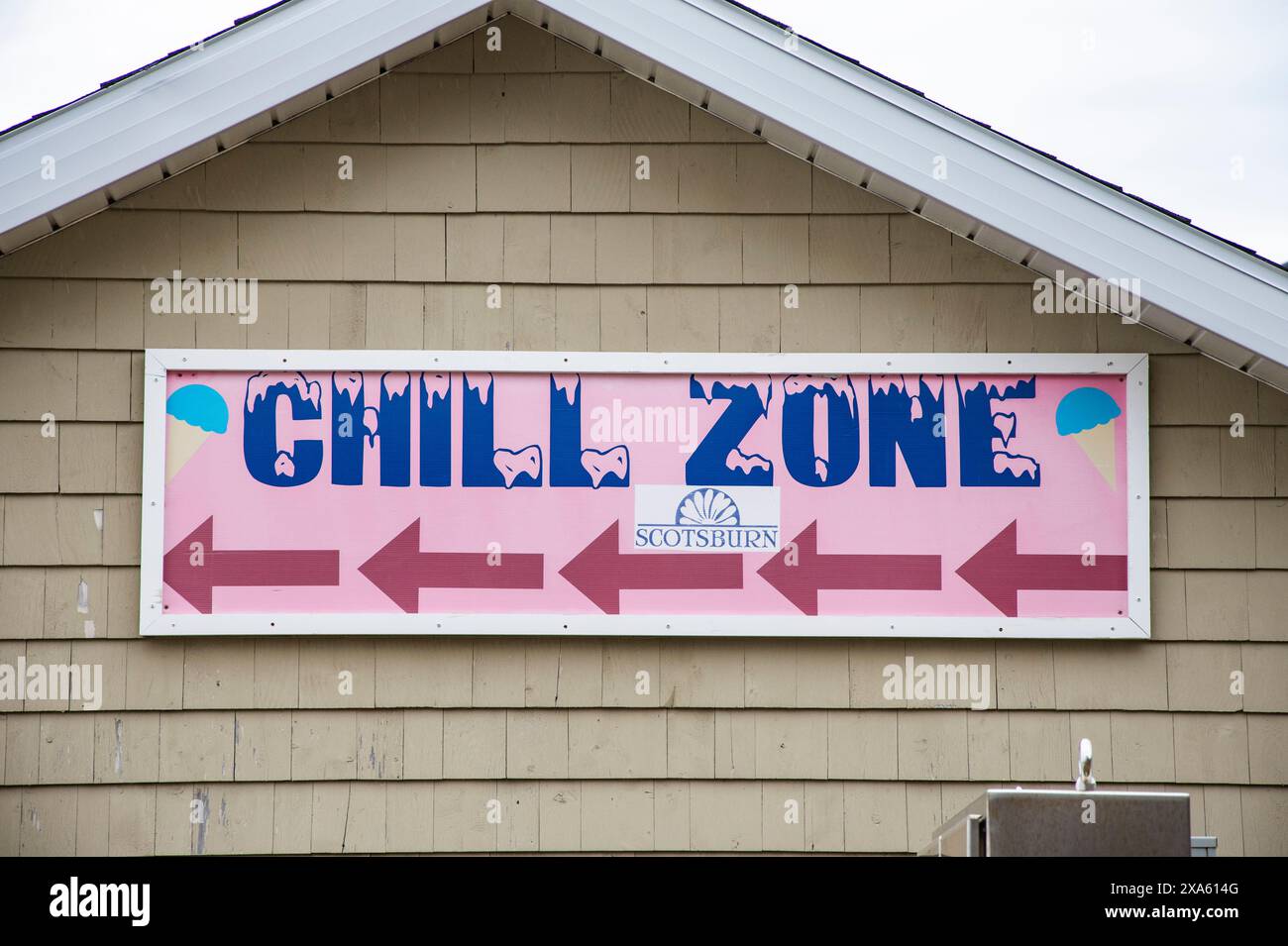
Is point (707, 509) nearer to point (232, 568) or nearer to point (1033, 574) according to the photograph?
point (1033, 574)

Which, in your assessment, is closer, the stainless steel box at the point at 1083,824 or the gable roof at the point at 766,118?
the stainless steel box at the point at 1083,824

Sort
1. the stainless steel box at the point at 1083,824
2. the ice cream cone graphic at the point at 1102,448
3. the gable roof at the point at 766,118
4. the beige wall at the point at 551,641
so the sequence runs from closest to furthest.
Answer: the stainless steel box at the point at 1083,824
the gable roof at the point at 766,118
the beige wall at the point at 551,641
the ice cream cone graphic at the point at 1102,448

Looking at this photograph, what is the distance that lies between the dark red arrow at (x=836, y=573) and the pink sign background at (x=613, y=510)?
0.02 metres

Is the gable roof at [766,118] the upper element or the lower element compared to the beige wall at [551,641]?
upper

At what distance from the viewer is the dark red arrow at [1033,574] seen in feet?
13.0

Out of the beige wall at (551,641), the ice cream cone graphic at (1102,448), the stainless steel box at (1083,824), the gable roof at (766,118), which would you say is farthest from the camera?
the ice cream cone graphic at (1102,448)

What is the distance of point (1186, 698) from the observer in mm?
3969

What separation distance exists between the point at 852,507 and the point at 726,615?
0.57m

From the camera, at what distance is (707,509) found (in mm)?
4012

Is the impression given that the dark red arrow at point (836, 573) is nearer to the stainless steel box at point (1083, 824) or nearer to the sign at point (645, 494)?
the sign at point (645, 494)

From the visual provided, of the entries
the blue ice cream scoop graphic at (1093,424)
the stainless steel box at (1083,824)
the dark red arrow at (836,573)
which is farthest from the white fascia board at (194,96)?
the stainless steel box at (1083,824)

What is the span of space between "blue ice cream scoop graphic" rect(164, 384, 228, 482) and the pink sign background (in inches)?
0.7

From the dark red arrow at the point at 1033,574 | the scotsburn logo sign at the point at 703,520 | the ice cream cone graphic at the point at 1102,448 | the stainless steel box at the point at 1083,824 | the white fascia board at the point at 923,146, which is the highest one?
the white fascia board at the point at 923,146

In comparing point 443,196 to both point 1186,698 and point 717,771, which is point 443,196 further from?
point 1186,698
